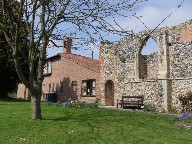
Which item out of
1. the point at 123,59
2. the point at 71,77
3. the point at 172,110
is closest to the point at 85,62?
the point at 71,77

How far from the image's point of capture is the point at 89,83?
1247 inches

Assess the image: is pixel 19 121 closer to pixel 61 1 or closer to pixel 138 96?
pixel 61 1

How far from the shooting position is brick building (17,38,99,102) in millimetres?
31266

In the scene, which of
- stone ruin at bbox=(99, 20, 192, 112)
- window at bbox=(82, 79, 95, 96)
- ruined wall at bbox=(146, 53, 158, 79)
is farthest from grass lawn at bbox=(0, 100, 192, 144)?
window at bbox=(82, 79, 95, 96)

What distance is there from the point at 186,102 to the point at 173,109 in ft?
4.44

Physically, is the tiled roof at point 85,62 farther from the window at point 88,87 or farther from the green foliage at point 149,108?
the green foliage at point 149,108

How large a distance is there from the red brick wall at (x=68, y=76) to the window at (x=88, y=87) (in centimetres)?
43

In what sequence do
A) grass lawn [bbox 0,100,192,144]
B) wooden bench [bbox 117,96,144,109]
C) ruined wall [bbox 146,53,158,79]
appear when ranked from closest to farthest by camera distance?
grass lawn [bbox 0,100,192,144] → wooden bench [bbox 117,96,144,109] → ruined wall [bbox 146,53,158,79]

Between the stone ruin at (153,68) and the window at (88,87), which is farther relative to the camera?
the window at (88,87)

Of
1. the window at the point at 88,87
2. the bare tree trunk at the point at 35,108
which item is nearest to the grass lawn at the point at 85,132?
the bare tree trunk at the point at 35,108

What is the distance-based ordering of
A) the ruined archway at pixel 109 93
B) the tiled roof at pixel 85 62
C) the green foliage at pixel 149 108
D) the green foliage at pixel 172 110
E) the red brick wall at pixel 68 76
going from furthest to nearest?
1. the tiled roof at pixel 85 62
2. the red brick wall at pixel 68 76
3. the ruined archway at pixel 109 93
4. the green foliage at pixel 149 108
5. the green foliage at pixel 172 110

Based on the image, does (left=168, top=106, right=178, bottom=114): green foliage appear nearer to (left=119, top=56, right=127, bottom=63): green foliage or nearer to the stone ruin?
the stone ruin

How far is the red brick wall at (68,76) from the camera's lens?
105ft

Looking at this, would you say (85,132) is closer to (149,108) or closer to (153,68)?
(149,108)
